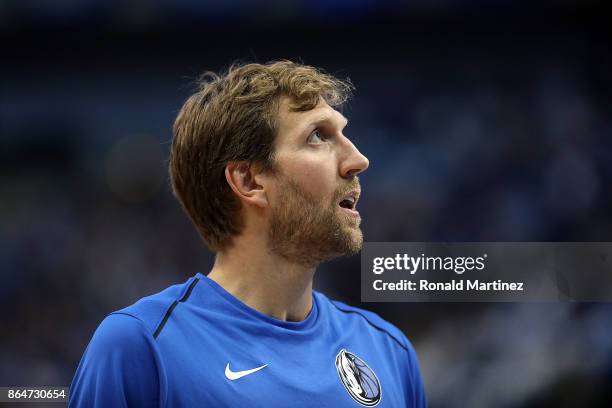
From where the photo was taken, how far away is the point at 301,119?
1733 millimetres

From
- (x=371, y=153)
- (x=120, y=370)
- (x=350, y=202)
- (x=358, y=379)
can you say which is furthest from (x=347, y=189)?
(x=371, y=153)

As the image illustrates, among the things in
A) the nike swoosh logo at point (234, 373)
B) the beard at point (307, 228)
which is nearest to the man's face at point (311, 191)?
the beard at point (307, 228)

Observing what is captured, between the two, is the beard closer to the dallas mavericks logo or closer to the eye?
the eye

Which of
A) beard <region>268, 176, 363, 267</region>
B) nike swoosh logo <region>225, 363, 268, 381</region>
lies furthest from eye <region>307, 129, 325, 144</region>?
nike swoosh logo <region>225, 363, 268, 381</region>

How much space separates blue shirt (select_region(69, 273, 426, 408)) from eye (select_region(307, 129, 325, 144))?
413mm

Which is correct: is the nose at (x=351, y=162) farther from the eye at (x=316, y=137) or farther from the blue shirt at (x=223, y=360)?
the blue shirt at (x=223, y=360)

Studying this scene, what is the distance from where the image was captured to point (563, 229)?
294 centimetres

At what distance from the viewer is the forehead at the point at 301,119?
1723mm

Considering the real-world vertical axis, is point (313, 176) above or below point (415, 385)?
above

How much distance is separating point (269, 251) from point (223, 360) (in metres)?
0.30

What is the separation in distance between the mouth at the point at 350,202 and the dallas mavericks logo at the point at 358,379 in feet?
1.10

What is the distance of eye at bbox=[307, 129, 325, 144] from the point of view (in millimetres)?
1725

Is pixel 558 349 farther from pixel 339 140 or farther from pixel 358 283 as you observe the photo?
pixel 339 140

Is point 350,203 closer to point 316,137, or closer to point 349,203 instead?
point 349,203
